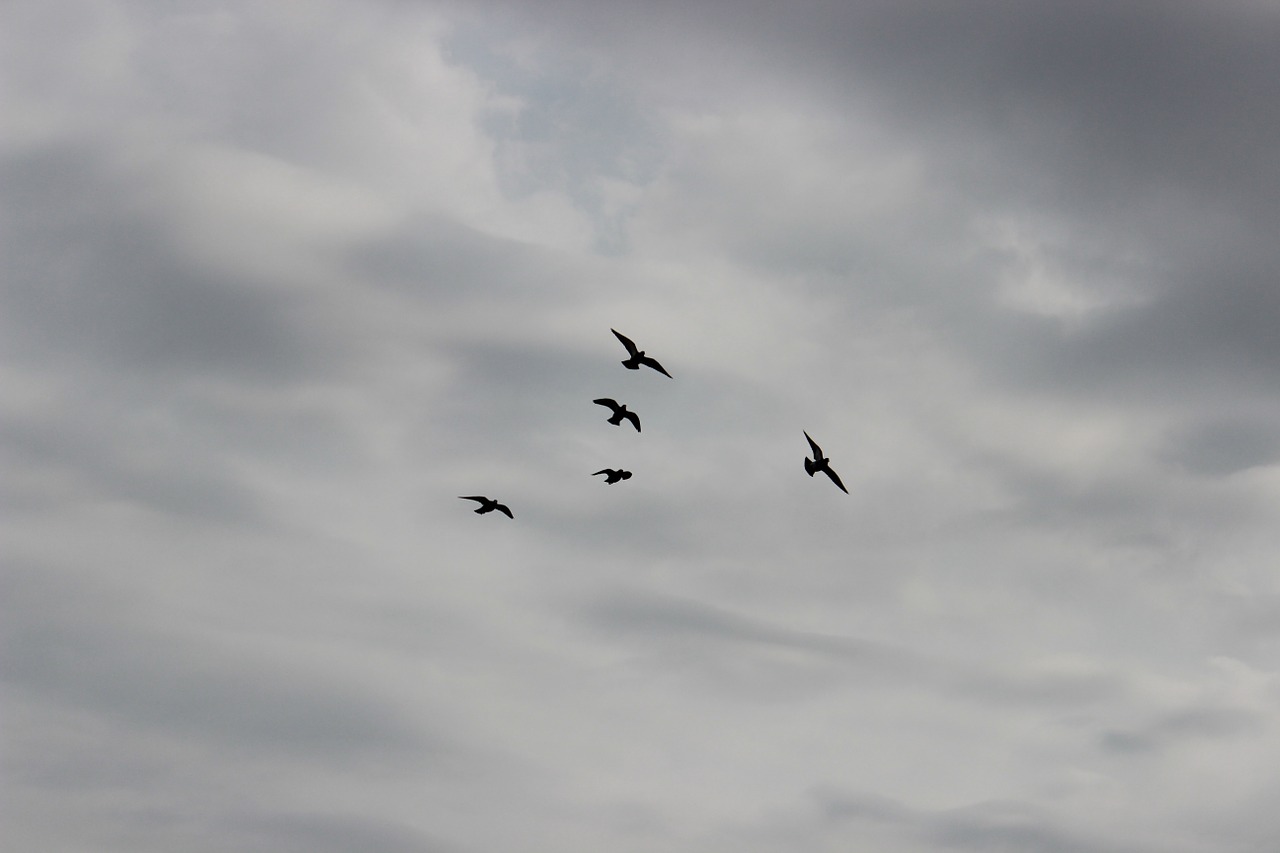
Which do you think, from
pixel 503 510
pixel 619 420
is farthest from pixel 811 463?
pixel 503 510

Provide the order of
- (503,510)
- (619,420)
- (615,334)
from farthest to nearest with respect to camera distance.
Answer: (503,510) < (619,420) < (615,334)

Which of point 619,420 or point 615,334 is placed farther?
point 619,420

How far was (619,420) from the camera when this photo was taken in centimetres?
8762

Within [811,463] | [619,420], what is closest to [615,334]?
[619,420]

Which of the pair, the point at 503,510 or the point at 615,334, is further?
the point at 503,510

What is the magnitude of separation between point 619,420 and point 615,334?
8.50m

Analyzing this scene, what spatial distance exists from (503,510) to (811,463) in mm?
24480

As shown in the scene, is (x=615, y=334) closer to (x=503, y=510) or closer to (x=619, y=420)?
(x=619, y=420)

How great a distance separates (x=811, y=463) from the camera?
8150cm

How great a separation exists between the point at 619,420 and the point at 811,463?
44.4 feet

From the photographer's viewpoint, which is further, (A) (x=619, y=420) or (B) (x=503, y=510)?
(B) (x=503, y=510)

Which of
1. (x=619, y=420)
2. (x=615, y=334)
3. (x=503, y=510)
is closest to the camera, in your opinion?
(x=615, y=334)

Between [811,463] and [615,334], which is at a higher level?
[615,334]

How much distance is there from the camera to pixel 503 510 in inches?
3738
